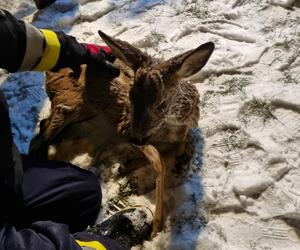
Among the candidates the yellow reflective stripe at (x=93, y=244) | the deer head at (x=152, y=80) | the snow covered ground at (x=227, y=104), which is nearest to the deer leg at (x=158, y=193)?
the snow covered ground at (x=227, y=104)

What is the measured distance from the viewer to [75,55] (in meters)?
3.06

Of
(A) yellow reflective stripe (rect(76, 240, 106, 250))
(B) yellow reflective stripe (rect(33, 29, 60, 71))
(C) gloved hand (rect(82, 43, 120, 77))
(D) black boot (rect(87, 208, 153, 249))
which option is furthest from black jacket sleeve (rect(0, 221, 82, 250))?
(C) gloved hand (rect(82, 43, 120, 77))

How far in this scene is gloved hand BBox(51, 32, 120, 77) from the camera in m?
3.02

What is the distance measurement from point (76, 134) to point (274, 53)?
6.01 ft

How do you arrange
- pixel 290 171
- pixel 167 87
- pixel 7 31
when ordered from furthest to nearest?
pixel 290 171
pixel 167 87
pixel 7 31

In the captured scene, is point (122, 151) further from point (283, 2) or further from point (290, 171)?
point (283, 2)

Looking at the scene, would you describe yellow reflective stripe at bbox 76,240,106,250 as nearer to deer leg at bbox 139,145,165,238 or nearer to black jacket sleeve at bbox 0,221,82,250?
black jacket sleeve at bbox 0,221,82,250

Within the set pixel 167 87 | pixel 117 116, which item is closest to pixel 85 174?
pixel 117 116

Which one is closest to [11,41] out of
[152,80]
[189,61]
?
[152,80]

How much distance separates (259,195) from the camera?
122 inches

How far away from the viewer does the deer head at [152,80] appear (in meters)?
2.84

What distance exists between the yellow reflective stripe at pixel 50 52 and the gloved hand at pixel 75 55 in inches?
1.3

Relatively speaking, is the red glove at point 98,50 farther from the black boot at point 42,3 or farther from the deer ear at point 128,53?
the black boot at point 42,3

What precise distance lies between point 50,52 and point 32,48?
132mm
